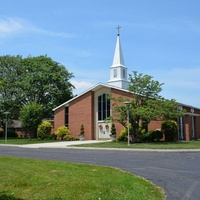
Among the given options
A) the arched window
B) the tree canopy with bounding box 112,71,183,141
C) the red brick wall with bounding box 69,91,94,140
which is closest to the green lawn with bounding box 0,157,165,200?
the tree canopy with bounding box 112,71,183,141

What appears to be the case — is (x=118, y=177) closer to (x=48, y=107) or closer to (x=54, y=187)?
(x=54, y=187)

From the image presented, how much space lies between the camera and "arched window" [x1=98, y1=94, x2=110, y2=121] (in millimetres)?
35312

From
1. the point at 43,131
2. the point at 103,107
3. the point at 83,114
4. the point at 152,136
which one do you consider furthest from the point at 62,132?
the point at 152,136

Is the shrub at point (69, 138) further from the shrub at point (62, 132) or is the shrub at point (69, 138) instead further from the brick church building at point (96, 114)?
the brick church building at point (96, 114)

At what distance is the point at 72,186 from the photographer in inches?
282

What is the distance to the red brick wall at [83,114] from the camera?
3564 cm

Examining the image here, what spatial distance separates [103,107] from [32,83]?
1536 cm

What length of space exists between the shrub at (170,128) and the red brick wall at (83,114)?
31.8ft

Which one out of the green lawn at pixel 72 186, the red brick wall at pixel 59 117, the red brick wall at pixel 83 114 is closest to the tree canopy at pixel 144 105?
the red brick wall at pixel 83 114

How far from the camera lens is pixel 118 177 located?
8.59 m

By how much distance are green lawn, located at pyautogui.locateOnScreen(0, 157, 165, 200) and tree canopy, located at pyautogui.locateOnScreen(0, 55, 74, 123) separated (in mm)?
37071

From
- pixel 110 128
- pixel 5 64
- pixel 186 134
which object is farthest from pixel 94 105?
pixel 5 64

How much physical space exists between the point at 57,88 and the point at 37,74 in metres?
3.92

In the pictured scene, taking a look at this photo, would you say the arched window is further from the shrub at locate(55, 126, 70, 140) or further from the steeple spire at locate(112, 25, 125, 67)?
the steeple spire at locate(112, 25, 125, 67)
